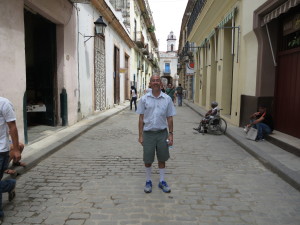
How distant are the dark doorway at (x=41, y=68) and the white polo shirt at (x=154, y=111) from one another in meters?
5.62

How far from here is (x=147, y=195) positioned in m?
3.85

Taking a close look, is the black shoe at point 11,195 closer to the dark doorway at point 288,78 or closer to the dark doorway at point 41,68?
the dark doorway at point 41,68

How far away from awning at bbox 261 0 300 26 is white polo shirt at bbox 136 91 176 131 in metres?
3.59

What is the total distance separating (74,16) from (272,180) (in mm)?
8058

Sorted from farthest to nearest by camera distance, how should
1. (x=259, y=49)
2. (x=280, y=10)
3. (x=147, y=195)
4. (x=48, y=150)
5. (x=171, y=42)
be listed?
(x=171, y=42) → (x=259, y=49) → (x=280, y=10) → (x=48, y=150) → (x=147, y=195)

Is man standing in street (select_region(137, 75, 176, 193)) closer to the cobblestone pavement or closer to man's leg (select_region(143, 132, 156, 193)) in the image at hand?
man's leg (select_region(143, 132, 156, 193))

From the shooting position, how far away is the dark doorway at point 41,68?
8.77m

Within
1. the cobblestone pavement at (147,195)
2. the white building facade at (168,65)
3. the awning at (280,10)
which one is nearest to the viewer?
the cobblestone pavement at (147,195)

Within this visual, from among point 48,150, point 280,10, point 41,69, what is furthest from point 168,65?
point 48,150

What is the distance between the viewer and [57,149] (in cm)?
636

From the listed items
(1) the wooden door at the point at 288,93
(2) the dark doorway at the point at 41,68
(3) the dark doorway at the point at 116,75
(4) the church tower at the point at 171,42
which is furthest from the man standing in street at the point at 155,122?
(4) the church tower at the point at 171,42

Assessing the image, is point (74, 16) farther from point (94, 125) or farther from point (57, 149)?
point (57, 149)

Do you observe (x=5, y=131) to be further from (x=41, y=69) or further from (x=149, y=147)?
(x=41, y=69)

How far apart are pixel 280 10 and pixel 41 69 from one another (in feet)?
22.8
